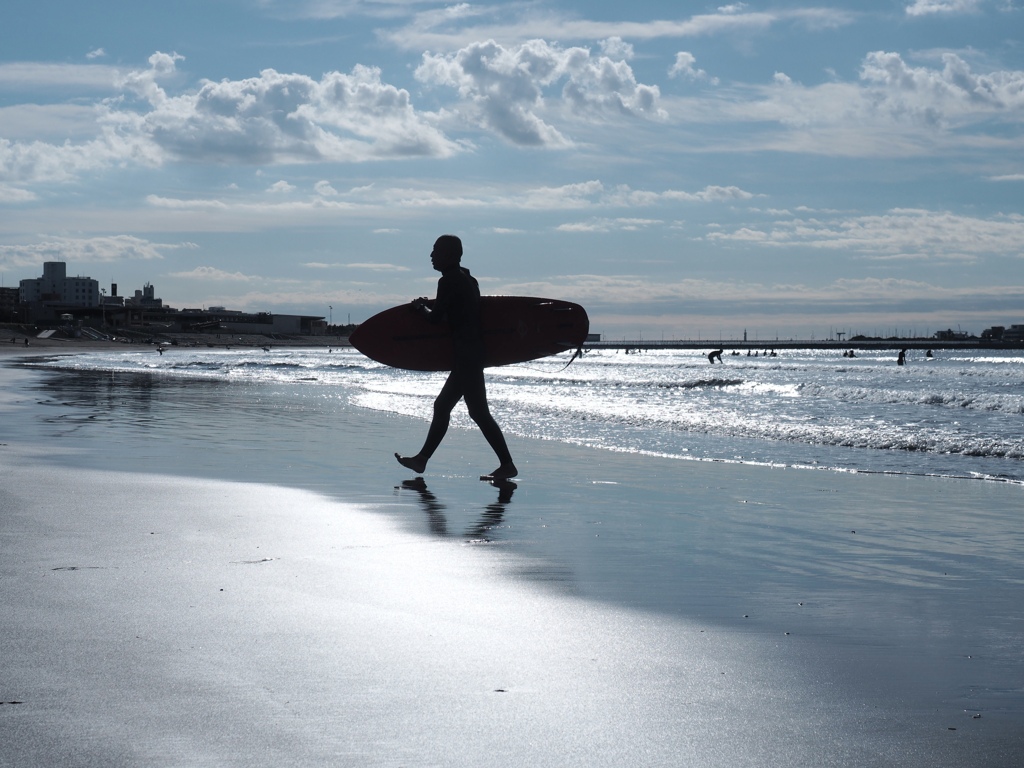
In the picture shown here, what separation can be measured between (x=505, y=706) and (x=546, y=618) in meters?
1.02

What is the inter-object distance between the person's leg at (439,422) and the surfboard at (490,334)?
55cm

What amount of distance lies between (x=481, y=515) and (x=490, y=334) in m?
2.99

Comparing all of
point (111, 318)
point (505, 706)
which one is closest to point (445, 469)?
point (505, 706)

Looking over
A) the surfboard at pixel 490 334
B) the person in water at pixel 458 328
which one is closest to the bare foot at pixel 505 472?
the person in water at pixel 458 328

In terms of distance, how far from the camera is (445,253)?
857cm

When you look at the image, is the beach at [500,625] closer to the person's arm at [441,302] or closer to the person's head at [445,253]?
the person's arm at [441,302]

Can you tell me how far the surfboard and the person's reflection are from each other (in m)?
1.34

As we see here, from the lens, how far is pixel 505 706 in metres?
2.81

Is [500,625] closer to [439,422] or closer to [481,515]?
[481,515]

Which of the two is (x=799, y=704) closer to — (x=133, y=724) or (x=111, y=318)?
(x=133, y=724)

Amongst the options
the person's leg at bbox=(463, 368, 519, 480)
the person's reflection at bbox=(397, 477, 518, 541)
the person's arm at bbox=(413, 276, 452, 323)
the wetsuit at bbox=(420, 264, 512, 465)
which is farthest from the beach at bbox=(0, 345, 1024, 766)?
the person's arm at bbox=(413, 276, 452, 323)

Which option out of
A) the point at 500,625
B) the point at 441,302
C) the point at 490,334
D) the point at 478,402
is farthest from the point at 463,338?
the point at 500,625

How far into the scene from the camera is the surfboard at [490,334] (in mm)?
9211

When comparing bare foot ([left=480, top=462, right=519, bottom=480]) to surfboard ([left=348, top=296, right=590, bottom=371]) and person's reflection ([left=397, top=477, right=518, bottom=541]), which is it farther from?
surfboard ([left=348, top=296, right=590, bottom=371])
